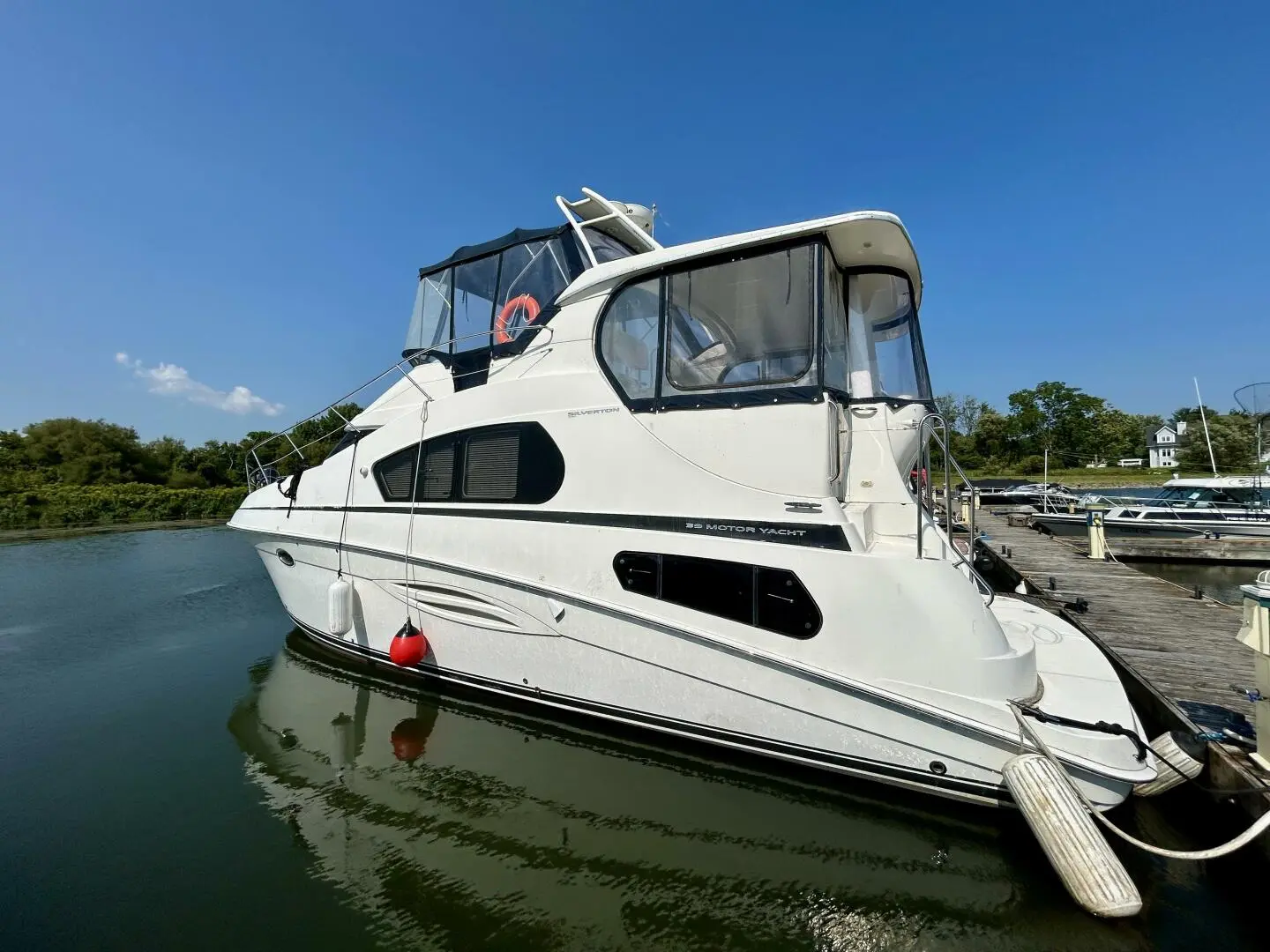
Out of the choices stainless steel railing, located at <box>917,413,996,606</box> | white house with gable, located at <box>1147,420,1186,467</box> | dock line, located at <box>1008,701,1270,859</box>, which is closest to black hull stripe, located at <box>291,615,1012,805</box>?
dock line, located at <box>1008,701,1270,859</box>

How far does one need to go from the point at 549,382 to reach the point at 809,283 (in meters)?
2.14

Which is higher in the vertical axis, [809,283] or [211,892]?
[809,283]

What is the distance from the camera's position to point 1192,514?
17.4 meters

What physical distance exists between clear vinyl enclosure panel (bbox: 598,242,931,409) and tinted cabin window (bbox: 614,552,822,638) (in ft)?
3.74

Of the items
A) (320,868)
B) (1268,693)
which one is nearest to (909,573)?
(1268,693)

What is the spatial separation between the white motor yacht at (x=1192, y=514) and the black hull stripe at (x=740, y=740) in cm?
1690

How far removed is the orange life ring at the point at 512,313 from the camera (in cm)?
521

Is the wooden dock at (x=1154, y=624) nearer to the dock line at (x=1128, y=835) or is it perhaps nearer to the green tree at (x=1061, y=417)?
the dock line at (x=1128, y=835)

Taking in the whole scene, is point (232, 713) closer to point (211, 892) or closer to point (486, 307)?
point (211, 892)

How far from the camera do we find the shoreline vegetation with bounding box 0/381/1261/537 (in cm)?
2806

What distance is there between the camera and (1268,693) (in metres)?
2.99

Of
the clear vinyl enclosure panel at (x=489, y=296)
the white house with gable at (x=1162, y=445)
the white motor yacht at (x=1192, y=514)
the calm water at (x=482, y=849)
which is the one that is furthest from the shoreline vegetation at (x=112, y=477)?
the white house with gable at (x=1162, y=445)

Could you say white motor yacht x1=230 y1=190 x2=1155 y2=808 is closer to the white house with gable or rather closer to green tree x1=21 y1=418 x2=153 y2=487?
green tree x1=21 y1=418 x2=153 y2=487

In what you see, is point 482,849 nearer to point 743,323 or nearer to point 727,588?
point 727,588
